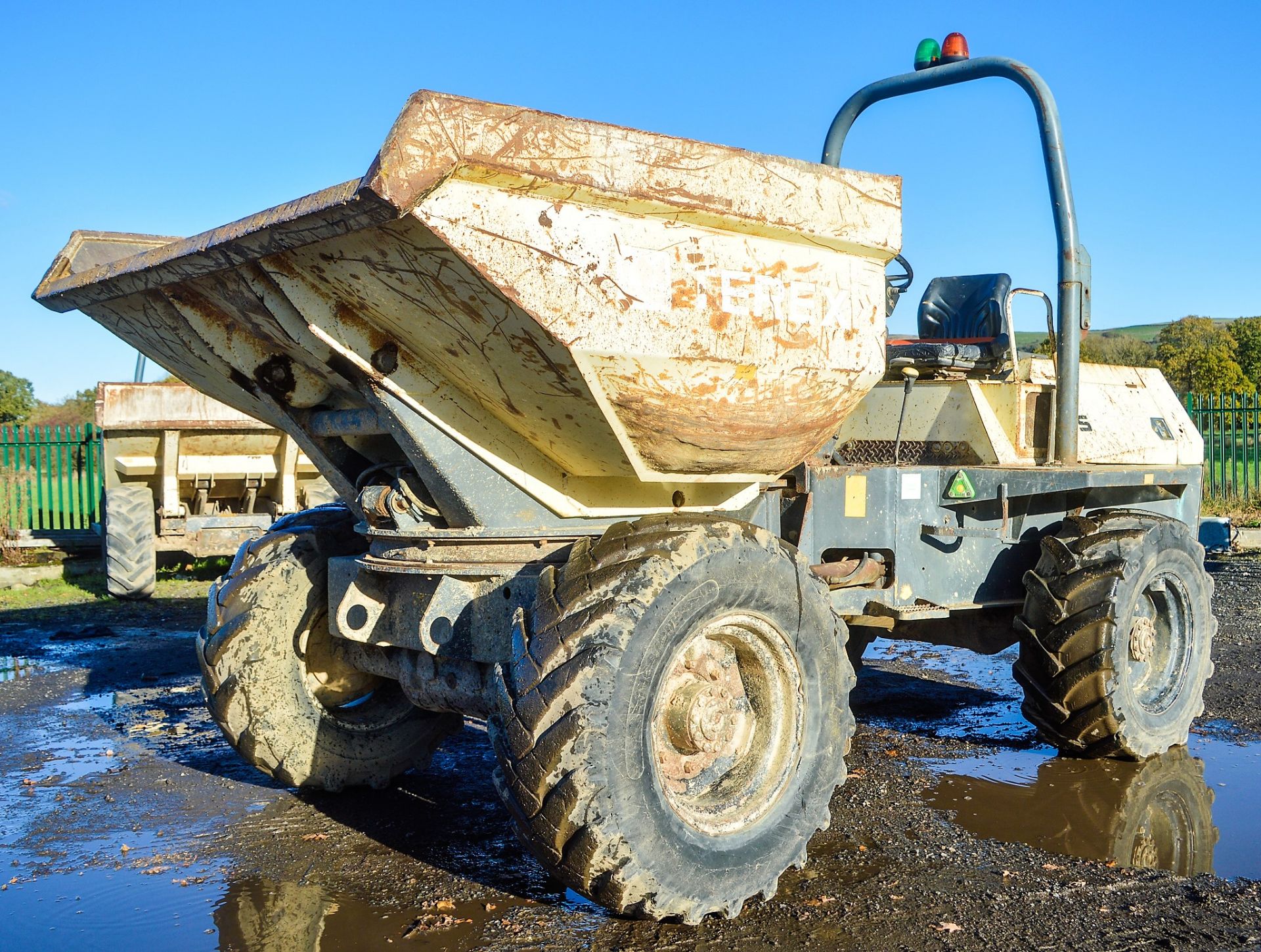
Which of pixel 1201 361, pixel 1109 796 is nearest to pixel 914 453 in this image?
pixel 1109 796

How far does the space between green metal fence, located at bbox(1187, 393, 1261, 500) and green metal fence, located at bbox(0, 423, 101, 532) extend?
14309 millimetres

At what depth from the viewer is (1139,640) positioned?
489 centimetres

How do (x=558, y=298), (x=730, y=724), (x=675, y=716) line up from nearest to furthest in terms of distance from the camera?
1. (x=558, y=298)
2. (x=675, y=716)
3. (x=730, y=724)

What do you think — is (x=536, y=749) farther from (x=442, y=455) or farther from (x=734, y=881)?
(x=442, y=455)

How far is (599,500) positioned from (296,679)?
52.3 inches

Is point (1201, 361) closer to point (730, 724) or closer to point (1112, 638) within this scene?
point (1112, 638)

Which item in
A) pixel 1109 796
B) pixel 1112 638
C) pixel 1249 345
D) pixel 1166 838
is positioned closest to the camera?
pixel 1166 838

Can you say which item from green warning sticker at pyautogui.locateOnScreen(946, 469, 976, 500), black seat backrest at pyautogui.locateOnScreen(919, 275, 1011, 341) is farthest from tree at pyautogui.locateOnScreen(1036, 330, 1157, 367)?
green warning sticker at pyautogui.locateOnScreen(946, 469, 976, 500)

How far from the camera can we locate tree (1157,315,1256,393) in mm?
23875

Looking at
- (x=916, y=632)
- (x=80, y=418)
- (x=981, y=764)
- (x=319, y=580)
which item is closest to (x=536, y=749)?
(x=319, y=580)

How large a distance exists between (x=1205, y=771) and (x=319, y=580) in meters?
→ 3.64

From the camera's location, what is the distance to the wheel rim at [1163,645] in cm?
504

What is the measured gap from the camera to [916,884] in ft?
11.5

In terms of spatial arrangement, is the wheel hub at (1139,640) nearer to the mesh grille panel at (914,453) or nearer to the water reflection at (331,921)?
the mesh grille panel at (914,453)
